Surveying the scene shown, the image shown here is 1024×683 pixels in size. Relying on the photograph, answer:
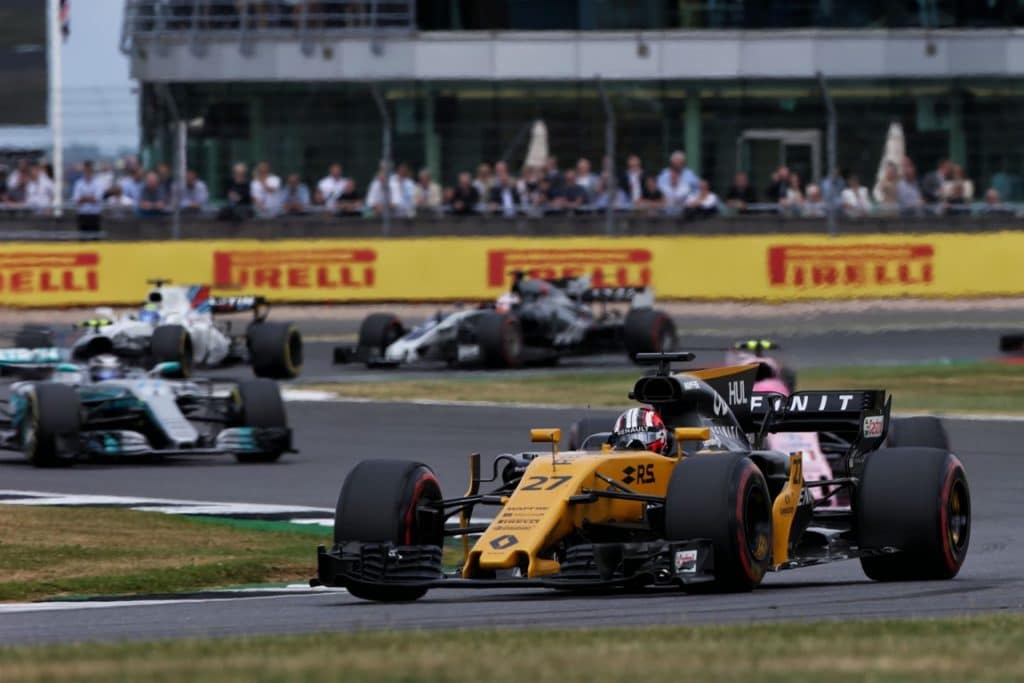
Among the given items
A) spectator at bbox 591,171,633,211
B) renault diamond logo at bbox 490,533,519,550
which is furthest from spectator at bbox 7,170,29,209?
renault diamond logo at bbox 490,533,519,550

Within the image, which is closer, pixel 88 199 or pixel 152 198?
pixel 88 199

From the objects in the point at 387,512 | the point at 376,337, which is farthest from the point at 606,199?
the point at 387,512

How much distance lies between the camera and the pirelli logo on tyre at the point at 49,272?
32531 mm

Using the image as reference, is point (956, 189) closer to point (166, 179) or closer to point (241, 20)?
point (166, 179)

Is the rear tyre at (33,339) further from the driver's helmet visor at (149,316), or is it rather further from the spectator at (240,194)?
the spectator at (240,194)

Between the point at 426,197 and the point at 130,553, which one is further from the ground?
the point at 426,197

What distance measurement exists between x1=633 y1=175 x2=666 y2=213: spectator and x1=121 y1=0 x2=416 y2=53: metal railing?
7478 millimetres

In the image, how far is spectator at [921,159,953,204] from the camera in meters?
34.9

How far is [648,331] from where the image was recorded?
2770cm

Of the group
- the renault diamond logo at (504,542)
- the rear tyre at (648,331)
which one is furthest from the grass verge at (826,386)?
the renault diamond logo at (504,542)

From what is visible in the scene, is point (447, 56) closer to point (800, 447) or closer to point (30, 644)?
point (800, 447)

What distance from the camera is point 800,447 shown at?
14000mm

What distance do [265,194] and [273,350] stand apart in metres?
8.24

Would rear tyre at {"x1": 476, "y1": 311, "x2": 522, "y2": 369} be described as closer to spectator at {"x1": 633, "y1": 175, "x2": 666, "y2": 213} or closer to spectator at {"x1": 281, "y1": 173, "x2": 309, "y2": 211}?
spectator at {"x1": 633, "y1": 175, "x2": 666, "y2": 213}
